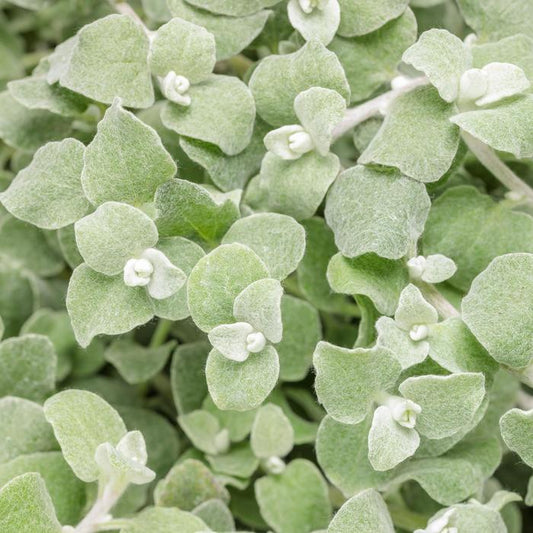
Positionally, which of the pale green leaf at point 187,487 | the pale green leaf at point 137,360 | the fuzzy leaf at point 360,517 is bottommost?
the pale green leaf at point 137,360

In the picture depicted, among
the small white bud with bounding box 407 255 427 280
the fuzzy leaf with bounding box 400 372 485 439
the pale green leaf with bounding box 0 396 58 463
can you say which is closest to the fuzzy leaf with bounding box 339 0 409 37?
the small white bud with bounding box 407 255 427 280

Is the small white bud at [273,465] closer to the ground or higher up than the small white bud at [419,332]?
closer to the ground

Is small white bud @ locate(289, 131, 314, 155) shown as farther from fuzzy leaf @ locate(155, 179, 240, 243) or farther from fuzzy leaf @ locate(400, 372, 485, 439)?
fuzzy leaf @ locate(400, 372, 485, 439)

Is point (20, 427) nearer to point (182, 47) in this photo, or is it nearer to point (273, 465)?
point (273, 465)

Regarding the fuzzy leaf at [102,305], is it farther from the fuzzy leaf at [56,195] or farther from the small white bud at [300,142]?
the small white bud at [300,142]

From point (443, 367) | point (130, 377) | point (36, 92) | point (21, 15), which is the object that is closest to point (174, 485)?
point (130, 377)

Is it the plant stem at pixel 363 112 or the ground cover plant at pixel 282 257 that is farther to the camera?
the plant stem at pixel 363 112

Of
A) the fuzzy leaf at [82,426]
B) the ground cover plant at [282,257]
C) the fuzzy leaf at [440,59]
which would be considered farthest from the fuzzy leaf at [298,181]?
the fuzzy leaf at [82,426]
